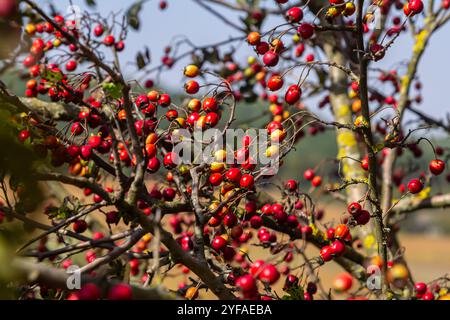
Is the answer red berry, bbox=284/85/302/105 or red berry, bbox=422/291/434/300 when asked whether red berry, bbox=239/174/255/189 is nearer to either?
red berry, bbox=284/85/302/105

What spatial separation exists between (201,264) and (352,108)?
9.34ft

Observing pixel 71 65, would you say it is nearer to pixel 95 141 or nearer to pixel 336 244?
pixel 95 141

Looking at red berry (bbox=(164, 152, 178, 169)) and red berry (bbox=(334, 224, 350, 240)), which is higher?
red berry (bbox=(164, 152, 178, 169))

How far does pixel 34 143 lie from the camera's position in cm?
208

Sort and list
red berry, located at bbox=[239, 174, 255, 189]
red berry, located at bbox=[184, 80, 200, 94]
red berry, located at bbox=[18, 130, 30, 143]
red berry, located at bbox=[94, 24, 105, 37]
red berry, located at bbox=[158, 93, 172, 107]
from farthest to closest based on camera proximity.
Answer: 1. red berry, located at bbox=[94, 24, 105, 37]
2. red berry, located at bbox=[158, 93, 172, 107]
3. red berry, located at bbox=[184, 80, 200, 94]
4. red berry, located at bbox=[239, 174, 255, 189]
5. red berry, located at bbox=[18, 130, 30, 143]

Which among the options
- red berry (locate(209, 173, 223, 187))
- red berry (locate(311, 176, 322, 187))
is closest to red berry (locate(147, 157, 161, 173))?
red berry (locate(209, 173, 223, 187))

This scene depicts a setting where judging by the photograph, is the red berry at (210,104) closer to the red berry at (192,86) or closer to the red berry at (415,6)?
the red berry at (192,86)

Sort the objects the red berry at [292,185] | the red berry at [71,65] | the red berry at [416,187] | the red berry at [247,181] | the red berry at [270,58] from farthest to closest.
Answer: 1. the red berry at [71,65]
2. the red berry at [292,185]
3. the red berry at [416,187]
4. the red berry at [270,58]
5. the red berry at [247,181]

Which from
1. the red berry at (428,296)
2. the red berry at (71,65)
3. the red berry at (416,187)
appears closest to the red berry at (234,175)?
the red berry at (416,187)

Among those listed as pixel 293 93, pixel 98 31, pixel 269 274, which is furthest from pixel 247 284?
pixel 98 31

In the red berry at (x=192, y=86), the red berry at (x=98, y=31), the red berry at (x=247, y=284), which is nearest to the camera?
the red berry at (x=247, y=284)

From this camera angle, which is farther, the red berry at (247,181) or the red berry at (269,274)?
the red berry at (247,181)
